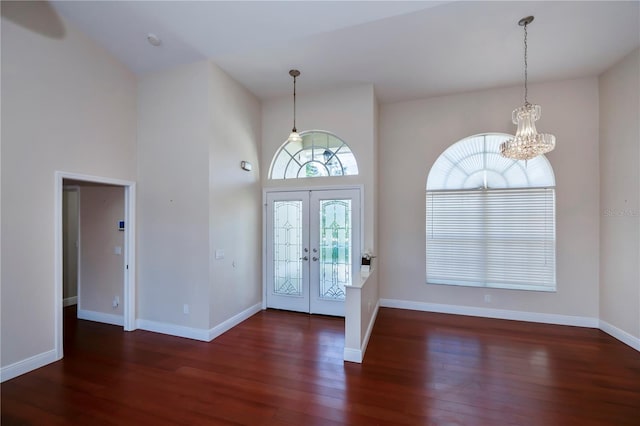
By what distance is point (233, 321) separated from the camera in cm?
402

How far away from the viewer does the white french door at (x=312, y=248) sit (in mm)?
4418

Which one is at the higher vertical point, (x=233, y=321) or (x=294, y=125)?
(x=294, y=125)

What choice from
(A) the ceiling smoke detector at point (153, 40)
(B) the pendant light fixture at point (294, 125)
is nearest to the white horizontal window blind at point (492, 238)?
(B) the pendant light fixture at point (294, 125)

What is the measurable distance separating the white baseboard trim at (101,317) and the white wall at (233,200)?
64.0 inches

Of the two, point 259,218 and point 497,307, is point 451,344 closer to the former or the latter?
point 497,307

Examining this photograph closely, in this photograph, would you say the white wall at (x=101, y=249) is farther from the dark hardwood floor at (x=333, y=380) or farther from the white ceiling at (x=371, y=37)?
the white ceiling at (x=371, y=37)

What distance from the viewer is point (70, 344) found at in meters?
3.43

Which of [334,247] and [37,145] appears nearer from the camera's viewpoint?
[37,145]

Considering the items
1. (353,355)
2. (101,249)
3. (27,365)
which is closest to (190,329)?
(27,365)

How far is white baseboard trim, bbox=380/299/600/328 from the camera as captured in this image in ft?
13.0

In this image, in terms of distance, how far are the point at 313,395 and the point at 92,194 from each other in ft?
14.3

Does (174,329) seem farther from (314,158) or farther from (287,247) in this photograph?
(314,158)

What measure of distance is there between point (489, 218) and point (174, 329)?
499cm

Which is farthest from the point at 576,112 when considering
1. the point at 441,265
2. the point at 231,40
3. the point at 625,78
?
the point at 231,40
